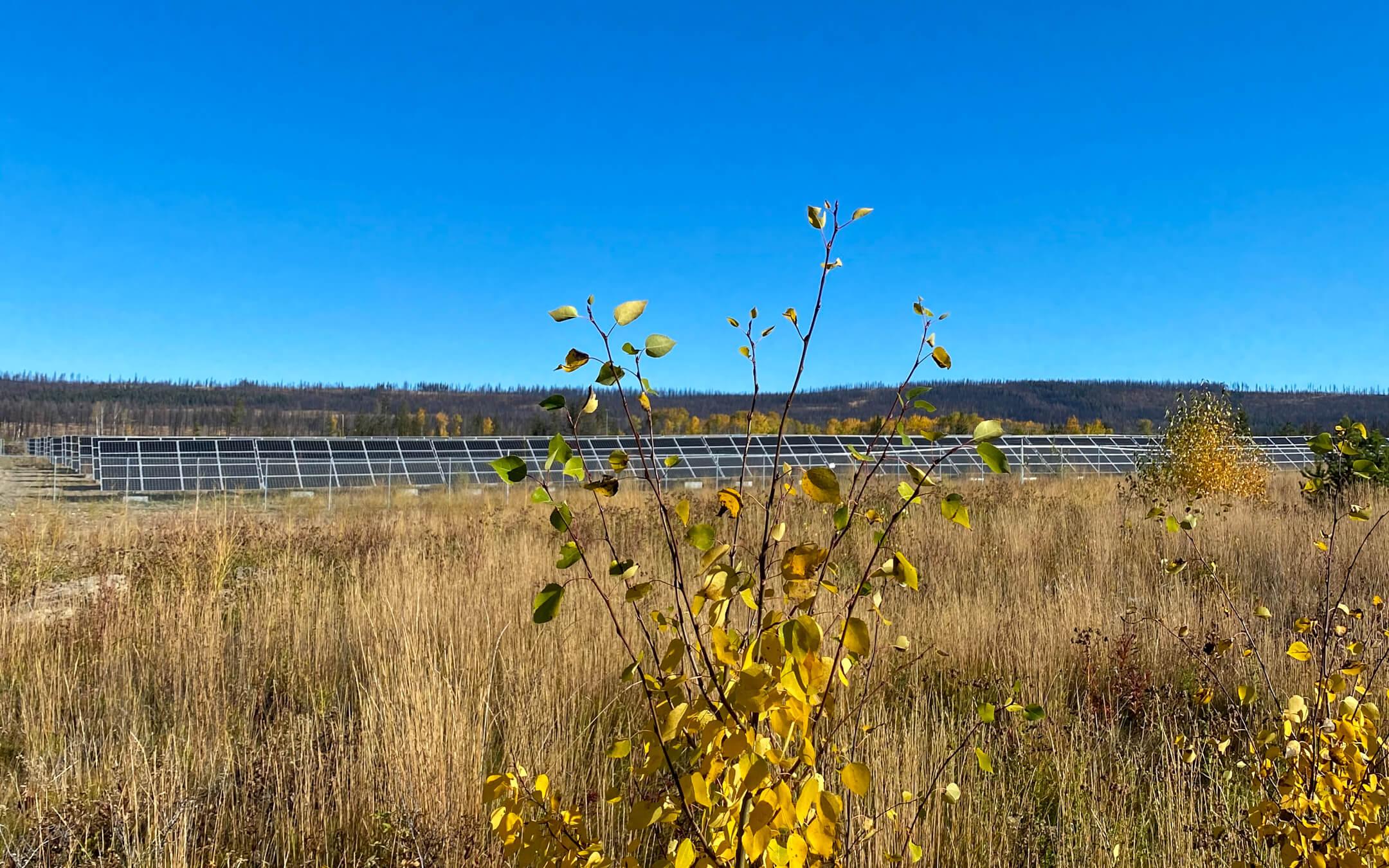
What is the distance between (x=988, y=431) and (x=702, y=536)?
1.27ft

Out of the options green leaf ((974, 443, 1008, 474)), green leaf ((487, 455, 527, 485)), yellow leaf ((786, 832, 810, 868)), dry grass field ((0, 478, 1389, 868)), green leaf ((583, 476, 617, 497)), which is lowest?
dry grass field ((0, 478, 1389, 868))

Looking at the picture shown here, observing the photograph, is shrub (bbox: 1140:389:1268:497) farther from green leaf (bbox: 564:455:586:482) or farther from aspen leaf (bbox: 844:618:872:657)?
green leaf (bbox: 564:455:586:482)

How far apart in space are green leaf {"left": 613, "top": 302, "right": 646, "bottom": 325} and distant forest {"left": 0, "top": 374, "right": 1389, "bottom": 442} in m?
39.5

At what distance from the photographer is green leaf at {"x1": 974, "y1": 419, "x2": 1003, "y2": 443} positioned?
948 mm

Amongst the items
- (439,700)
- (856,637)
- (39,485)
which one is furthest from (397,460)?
(856,637)

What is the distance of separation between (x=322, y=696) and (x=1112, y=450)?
83.2ft

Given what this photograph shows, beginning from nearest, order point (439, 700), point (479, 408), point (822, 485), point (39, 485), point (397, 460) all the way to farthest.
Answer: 1. point (822, 485)
2. point (439, 700)
3. point (39, 485)
4. point (397, 460)
5. point (479, 408)

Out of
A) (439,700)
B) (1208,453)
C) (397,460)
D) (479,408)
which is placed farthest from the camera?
(479,408)

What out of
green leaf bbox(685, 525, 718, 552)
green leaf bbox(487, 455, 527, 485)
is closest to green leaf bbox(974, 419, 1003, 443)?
green leaf bbox(685, 525, 718, 552)

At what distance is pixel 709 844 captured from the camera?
1129 mm

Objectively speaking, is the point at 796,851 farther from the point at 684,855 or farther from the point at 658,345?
the point at 658,345

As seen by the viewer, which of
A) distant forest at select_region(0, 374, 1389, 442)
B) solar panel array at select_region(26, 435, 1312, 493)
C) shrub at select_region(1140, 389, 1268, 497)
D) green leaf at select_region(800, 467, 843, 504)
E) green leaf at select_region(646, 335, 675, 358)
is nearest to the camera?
green leaf at select_region(800, 467, 843, 504)

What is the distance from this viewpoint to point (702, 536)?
3.14 feet

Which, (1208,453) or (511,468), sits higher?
(511,468)
